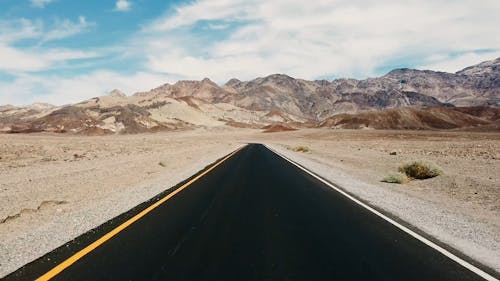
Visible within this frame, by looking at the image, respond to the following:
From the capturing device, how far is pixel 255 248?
7.37 metres

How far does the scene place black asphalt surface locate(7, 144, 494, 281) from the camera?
6.16 m

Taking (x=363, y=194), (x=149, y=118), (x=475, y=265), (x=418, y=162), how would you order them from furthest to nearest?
1. (x=149, y=118)
2. (x=418, y=162)
3. (x=363, y=194)
4. (x=475, y=265)

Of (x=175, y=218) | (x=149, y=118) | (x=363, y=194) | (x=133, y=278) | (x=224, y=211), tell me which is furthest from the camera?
(x=149, y=118)

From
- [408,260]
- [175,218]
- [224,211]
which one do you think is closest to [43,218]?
[175,218]

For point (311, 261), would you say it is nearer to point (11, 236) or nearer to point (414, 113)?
point (11, 236)

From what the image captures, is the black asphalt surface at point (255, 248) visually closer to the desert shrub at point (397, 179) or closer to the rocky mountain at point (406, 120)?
the desert shrub at point (397, 179)

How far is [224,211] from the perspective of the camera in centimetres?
1072

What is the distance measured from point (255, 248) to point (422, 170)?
1464 centimetres

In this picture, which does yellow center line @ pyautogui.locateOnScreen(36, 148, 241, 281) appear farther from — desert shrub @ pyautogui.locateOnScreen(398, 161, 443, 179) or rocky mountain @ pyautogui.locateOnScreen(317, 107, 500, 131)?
rocky mountain @ pyautogui.locateOnScreen(317, 107, 500, 131)

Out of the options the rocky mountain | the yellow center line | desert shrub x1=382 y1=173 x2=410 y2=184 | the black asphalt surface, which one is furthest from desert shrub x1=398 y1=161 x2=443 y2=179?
the rocky mountain

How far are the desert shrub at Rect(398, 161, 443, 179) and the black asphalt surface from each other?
30.5 feet

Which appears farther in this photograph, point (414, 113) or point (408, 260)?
point (414, 113)

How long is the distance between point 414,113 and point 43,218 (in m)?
161

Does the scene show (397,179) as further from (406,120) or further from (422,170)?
(406,120)
